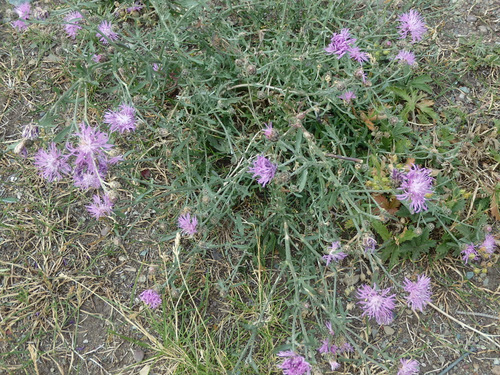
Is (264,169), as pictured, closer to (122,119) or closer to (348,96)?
(348,96)

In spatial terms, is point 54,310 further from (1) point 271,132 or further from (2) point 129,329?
(1) point 271,132

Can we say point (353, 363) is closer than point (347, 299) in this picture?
Yes

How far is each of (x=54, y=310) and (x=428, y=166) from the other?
2323 mm

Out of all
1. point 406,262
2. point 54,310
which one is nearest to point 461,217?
point 406,262

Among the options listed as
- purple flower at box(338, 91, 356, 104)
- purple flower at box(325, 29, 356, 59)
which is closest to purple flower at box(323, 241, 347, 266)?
purple flower at box(338, 91, 356, 104)

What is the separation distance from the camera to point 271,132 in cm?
206

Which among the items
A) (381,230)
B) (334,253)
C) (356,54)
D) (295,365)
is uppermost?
(356,54)

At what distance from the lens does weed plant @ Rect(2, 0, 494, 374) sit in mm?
2189

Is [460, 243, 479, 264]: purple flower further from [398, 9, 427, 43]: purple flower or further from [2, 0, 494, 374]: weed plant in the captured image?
[398, 9, 427, 43]: purple flower

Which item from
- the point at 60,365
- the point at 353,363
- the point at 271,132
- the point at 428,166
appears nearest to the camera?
the point at 271,132

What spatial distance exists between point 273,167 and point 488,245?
48.1 inches

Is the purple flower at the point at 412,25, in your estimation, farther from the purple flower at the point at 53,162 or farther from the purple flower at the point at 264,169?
the purple flower at the point at 53,162

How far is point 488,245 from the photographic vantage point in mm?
2312

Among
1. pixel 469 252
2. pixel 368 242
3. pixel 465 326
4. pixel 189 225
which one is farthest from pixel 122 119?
pixel 465 326
